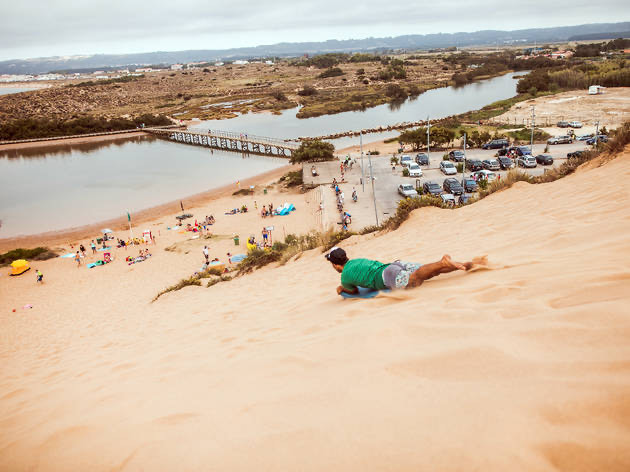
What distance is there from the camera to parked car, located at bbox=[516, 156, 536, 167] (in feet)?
84.1

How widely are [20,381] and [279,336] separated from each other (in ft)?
11.4

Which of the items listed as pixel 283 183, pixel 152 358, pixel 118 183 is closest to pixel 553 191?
pixel 152 358

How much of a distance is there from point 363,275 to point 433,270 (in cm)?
65

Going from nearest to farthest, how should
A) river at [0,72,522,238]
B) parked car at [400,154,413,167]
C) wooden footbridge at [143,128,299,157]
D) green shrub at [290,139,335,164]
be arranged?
1. parked car at [400,154,413,167]
2. river at [0,72,522,238]
3. green shrub at [290,139,335,164]
4. wooden footbridge at [143,128,299,157]

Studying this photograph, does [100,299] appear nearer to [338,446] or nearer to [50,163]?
[338,446]

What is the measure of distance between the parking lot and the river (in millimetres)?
10990

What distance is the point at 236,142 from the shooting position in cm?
5294

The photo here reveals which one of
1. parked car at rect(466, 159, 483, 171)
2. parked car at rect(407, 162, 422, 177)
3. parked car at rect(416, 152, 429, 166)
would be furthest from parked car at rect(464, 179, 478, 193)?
parked car at rect(416, 152, 429, 166)

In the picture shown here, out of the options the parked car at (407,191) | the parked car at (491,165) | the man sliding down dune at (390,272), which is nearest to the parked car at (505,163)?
the parked car at (491,165)

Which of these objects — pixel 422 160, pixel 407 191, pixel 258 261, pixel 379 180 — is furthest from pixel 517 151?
pixel 258 261

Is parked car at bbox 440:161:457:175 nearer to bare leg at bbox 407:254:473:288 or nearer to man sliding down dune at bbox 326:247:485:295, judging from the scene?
man sliding down dune at bbox 326:247:485:295

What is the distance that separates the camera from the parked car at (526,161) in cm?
2562

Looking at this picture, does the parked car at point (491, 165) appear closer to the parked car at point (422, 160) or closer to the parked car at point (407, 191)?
the parked car at point (422, 160)

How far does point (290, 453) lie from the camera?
1517 mm
